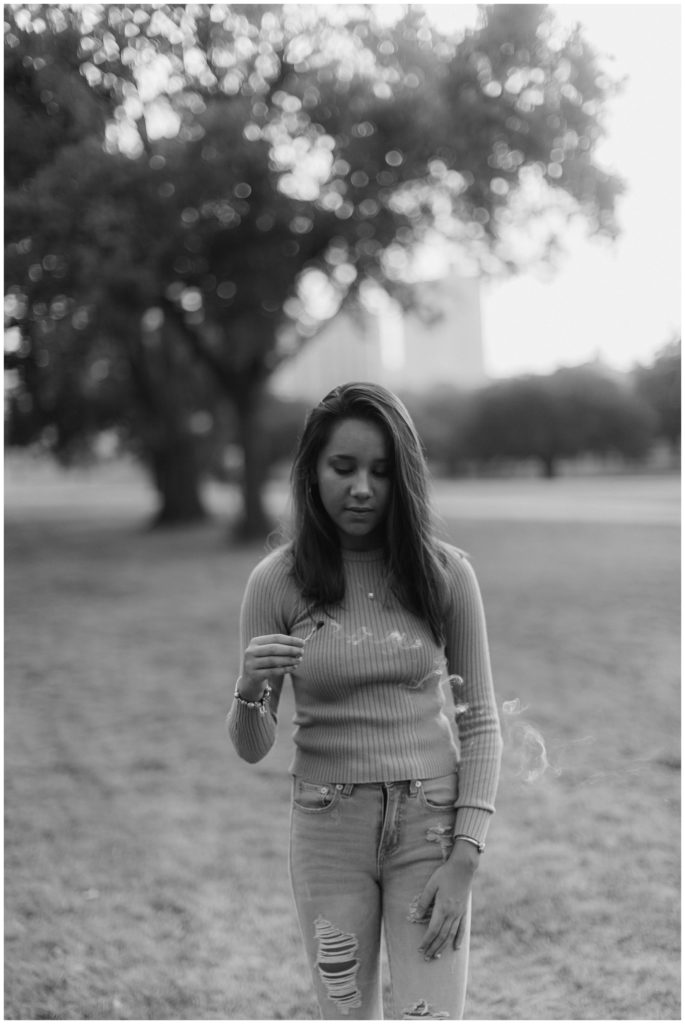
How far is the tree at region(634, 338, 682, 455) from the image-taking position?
24.3 feet

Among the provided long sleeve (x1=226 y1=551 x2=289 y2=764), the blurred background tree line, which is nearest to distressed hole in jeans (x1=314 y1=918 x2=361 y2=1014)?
long sleeve (x1=226 y1=551 x2=289 y2=764)

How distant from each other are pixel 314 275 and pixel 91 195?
8.15 m

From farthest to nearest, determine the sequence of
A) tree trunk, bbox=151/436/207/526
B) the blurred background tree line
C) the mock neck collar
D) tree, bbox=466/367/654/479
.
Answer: tree trunk, bbox=151/436/207/526, tree, bbox=466/367/654/479, the blurred background tree line, the mock neck collar

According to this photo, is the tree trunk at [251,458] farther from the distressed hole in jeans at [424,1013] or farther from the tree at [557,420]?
the distressed hole in jeans at [424,1013]

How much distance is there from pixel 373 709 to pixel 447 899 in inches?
15.6

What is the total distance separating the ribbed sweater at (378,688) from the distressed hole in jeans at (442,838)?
0.03m

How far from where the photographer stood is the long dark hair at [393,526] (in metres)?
1.92

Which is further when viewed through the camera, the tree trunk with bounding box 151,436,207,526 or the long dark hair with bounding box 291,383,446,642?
the tree trunk with bounding box 151,436,207,526

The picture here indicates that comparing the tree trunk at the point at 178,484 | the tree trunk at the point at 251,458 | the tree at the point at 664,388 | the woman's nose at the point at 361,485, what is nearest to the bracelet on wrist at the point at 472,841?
the woman's nose at the point at 361,485

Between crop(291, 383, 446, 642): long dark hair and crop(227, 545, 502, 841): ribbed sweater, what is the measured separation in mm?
27

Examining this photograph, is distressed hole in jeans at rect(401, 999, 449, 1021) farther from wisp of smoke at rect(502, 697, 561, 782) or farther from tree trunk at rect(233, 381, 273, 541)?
tree trunk at rect(233, 381, 273, 541)

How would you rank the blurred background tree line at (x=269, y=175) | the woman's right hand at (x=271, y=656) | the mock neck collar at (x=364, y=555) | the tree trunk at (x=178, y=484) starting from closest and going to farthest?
the woman's right hand at (x=271, y=656), the mock neck collar at (x=364, y=555), the blurred background tree line at (x=269, y=175), the tree trunk at (x=178, y=484)

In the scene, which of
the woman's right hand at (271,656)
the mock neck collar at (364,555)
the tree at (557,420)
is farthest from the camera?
the tree at (557,420)

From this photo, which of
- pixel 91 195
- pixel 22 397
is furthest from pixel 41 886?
pixel 22 397
